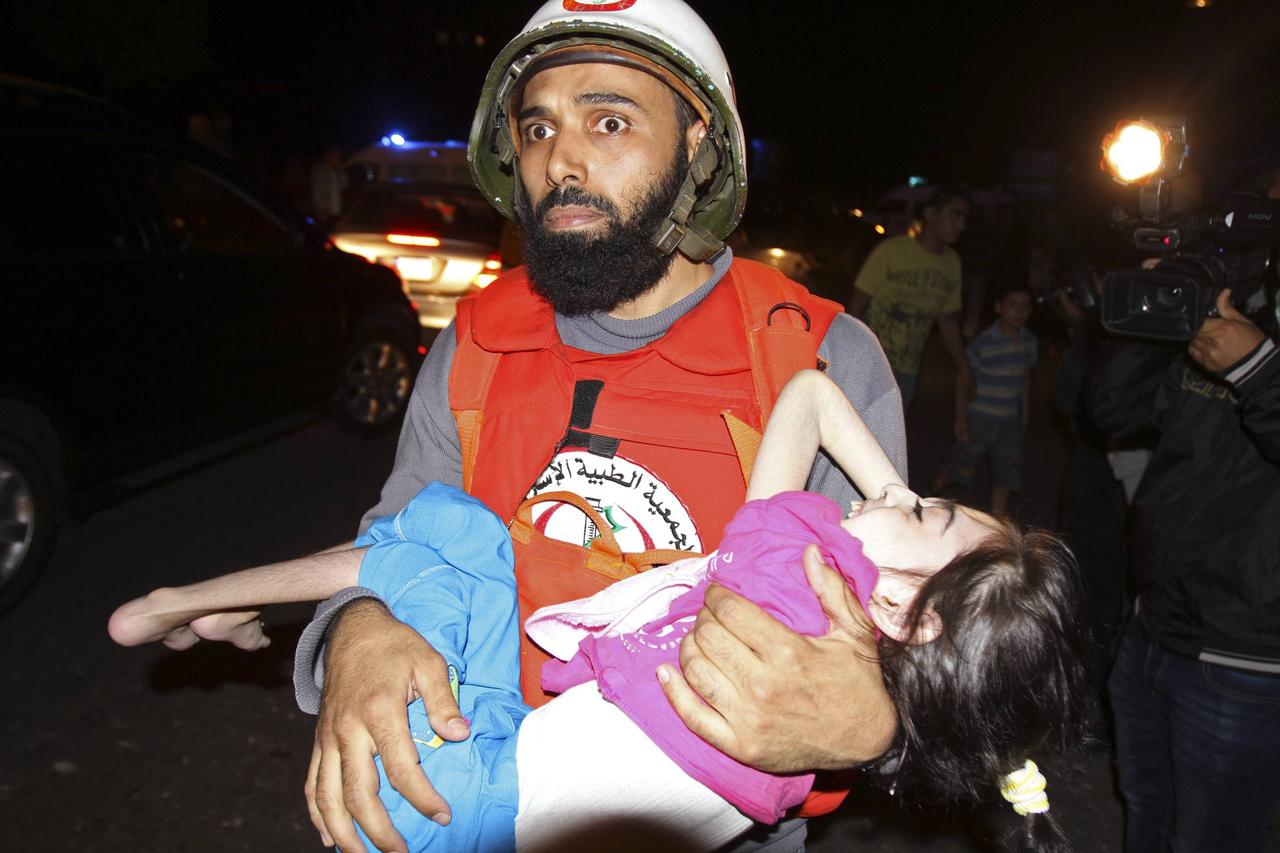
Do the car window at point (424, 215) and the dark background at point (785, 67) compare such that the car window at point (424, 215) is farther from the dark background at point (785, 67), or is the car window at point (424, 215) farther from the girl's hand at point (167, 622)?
the girl's hand at point (167, 622)

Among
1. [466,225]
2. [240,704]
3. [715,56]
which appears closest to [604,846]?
[715,56]

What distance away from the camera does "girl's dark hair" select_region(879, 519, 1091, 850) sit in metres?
1.66

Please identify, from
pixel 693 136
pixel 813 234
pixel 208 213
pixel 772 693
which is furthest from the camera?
pixel 813 234

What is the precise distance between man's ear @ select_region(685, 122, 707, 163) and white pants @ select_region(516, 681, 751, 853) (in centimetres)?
136

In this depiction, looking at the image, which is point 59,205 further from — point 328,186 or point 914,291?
point 328,186

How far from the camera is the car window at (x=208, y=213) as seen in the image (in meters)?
5.64

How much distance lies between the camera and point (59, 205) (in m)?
4.95

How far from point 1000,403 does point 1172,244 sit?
3878 mm

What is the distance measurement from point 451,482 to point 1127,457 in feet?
11.4

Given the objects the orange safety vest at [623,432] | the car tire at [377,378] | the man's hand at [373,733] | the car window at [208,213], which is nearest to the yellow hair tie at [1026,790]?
the orange safety vest at [623,432]

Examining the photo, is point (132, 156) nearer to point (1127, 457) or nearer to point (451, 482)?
point (451, 482)

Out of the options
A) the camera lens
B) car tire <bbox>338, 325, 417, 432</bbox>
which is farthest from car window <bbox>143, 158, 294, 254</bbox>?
the camera lens

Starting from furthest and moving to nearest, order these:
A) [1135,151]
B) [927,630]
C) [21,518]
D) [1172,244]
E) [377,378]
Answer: [377,378] → [21,518] → [1135,151] → [1172,244] → [927,630]

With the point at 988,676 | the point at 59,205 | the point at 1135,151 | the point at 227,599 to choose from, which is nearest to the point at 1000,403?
the point at 1135,151
